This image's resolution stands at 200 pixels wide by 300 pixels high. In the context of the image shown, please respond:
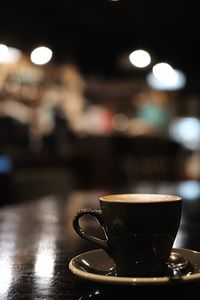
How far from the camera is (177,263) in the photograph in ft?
2.10

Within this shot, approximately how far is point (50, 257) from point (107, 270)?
156mm

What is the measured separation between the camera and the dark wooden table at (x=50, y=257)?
20.3 inches

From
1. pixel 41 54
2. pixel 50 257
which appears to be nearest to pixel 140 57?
pixel 41 54

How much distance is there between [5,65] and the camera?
25.4 feet

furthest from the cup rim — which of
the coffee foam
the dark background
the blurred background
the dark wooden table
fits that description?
the dark background

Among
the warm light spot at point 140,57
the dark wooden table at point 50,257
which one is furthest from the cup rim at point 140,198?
the warm light spot at point 140,57

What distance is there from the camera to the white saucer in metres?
0.49

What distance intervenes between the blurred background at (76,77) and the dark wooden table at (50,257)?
1382mm

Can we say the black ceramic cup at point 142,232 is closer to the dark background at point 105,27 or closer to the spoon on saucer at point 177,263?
the spoon on saucer at point 177,263

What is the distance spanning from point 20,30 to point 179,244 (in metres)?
5.25

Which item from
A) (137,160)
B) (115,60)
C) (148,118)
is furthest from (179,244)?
(148,118)

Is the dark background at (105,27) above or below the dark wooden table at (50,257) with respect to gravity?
above

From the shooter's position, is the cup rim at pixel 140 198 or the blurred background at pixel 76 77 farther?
the blurred background at pixel 76 77

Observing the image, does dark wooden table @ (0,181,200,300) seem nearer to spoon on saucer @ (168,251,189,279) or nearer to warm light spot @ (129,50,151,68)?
spoon on saucer @ (168,251,189,279)
